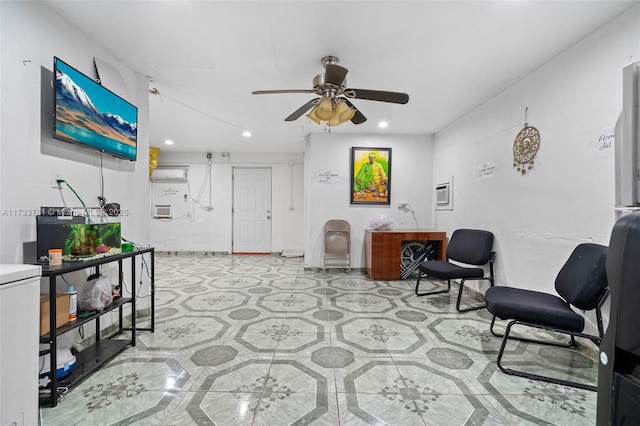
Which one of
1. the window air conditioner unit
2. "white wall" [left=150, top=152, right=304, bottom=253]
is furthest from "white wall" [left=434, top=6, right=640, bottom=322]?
the window air conditioner unit

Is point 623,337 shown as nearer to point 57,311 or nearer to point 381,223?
point 57,311

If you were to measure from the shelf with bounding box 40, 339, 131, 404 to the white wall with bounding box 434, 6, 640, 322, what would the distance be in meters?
3.54

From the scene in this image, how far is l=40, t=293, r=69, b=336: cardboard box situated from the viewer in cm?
149

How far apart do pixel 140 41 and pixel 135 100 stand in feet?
2.12

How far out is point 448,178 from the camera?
4320 millimetres

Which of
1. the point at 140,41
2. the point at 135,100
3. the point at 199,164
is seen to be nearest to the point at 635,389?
the point at 140,41

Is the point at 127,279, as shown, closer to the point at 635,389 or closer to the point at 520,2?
the point at 635,389

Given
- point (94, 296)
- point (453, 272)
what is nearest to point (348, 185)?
point (453, 272)

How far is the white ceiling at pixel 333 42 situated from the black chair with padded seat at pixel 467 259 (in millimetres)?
1656

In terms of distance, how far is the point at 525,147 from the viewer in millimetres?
2682

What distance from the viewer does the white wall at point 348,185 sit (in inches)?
190

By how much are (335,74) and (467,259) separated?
2.56m

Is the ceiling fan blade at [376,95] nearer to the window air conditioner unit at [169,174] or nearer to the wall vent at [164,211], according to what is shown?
the window air conditioner unit at [169,174]

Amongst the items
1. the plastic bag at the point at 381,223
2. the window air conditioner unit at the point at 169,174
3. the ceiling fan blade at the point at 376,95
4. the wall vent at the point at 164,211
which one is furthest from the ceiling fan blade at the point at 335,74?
the wall vent at the point at 164,211
